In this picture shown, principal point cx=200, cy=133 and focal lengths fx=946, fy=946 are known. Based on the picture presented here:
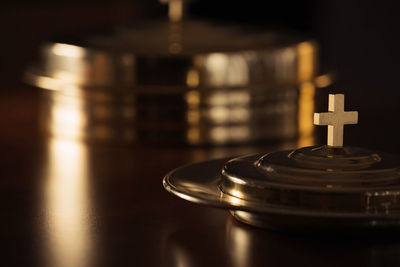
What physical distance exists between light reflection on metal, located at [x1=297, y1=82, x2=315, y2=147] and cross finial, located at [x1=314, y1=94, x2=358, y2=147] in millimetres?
513

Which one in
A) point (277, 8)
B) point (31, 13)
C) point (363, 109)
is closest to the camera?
point (363, 109)

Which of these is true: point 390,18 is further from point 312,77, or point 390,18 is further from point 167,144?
point 167,144

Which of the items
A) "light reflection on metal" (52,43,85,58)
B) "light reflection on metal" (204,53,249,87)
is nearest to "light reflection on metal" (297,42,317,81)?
"light reflection on metal" (204,53,249,87)

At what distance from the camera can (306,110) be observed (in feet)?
5.19

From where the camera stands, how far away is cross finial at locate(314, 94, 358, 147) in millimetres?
958

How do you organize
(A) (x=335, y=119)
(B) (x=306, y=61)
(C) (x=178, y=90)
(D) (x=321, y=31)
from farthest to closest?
(D) (x=321, y=31) < (B) (x=306, y=61) < (C) (x=178, y=90) < (A) (x=335, y=119)

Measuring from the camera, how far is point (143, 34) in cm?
161

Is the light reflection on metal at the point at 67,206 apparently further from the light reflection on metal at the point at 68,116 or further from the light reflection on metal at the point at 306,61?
the light reflection on metal at the point at 306,61

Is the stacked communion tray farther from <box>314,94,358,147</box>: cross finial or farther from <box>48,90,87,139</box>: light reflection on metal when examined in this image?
<box>314,94,358,147</box>: cross finial

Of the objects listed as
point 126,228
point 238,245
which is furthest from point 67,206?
point 238,245

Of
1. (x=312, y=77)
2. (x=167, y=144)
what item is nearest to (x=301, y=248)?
(x=167, y=144)

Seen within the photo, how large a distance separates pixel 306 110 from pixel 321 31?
203cm

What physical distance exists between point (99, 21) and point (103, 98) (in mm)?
1188

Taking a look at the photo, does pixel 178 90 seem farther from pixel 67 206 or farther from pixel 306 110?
pixel 67 206
